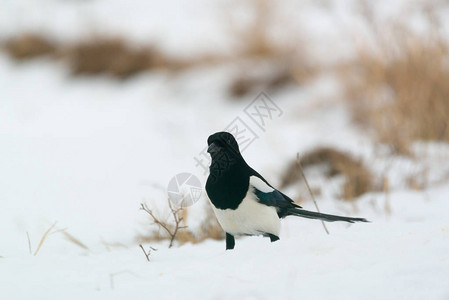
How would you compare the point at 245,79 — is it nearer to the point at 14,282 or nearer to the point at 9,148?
the point at 9,148

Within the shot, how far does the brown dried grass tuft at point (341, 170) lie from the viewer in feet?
10.2

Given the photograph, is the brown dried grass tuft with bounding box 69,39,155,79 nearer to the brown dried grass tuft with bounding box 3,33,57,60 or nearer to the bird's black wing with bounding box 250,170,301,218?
the brown dried grass tuft with bounding box 3,33,57,60

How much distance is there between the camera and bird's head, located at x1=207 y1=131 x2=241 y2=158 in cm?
152

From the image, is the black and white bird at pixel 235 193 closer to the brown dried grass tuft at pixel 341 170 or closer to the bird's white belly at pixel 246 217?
the bird's white belly at pixel 246 217

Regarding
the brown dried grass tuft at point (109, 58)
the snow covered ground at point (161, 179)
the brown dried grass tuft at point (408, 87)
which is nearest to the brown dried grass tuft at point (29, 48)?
the snow covered ground at point (161, 179)

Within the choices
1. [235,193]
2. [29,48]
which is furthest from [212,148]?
[29,48]

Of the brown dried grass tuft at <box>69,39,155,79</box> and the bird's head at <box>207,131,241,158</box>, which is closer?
the bird's head at <box>207,131,241,158</box>

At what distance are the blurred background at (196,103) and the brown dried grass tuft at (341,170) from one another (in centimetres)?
1

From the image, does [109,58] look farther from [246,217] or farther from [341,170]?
[246,217]

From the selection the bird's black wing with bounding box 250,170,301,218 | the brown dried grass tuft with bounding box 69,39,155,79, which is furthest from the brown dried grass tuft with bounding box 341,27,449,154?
the brown dried grass tuft with bounding box 69,39,155,79

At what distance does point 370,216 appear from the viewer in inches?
98.3

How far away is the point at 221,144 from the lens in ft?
5.08

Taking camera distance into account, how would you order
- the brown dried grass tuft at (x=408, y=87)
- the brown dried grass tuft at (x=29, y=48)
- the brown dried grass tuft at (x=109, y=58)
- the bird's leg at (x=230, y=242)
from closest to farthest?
1. the bird's leg at (x=230, y=242)
2. the brown dried grass tuft at (x=408, y=87)
3. the brown dried grass tuft at (x=109, y=58)
4. the brown dried grass tuft at (x=29, y=48)

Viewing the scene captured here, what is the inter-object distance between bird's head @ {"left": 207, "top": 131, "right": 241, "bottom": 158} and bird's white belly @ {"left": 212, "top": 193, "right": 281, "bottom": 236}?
0.14 meters
